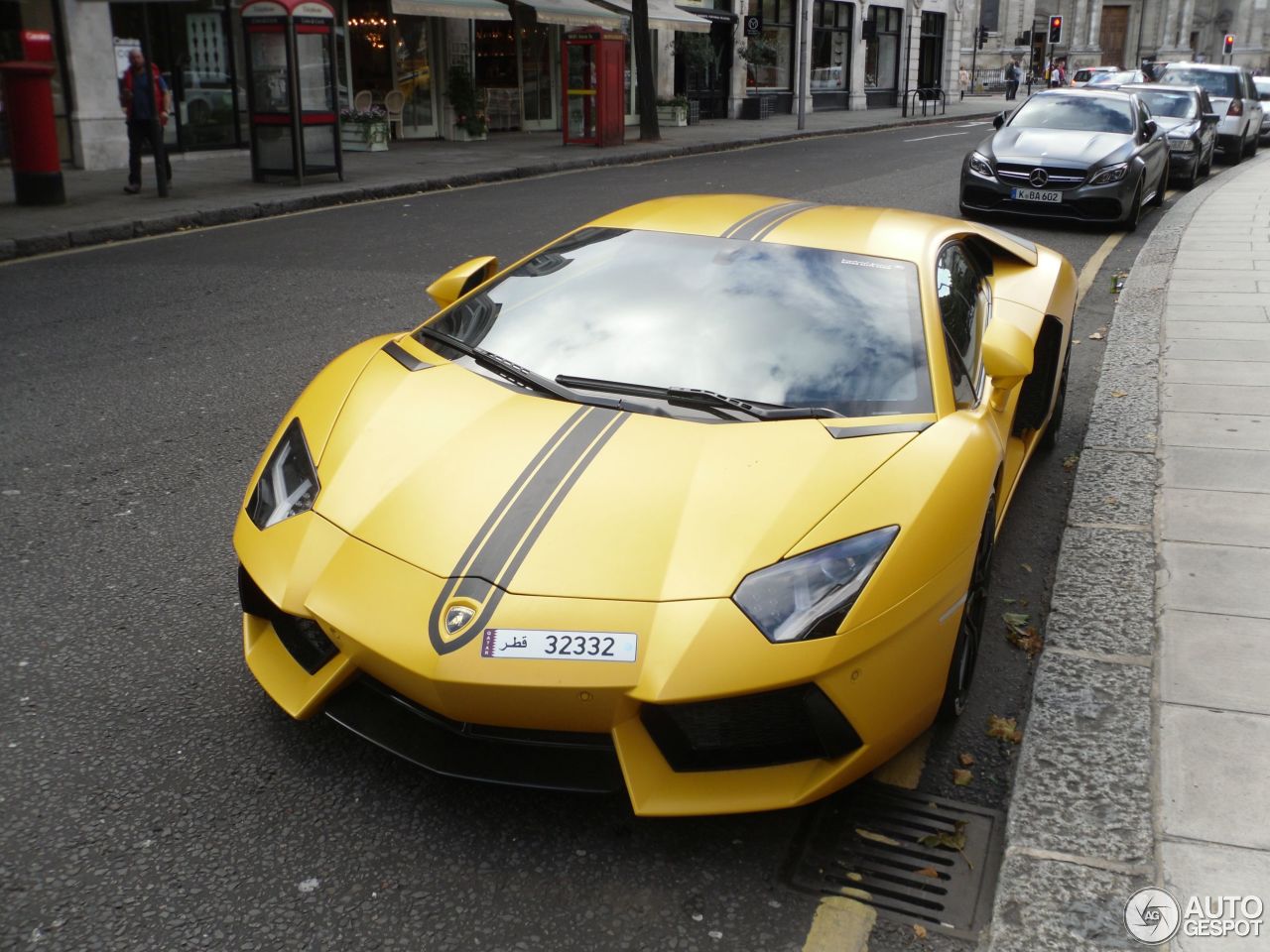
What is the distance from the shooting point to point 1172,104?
58.9ft

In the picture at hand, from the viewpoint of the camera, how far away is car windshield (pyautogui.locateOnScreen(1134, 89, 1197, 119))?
58.1 feet

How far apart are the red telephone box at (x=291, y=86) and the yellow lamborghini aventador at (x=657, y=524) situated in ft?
41.2

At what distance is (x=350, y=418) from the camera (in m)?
3.38

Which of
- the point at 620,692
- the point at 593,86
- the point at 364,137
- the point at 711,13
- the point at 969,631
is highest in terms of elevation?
the point at 711,13

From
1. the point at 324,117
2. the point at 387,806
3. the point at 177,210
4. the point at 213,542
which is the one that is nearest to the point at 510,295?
the point at 213,542

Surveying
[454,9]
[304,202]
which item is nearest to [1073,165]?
[304,202]

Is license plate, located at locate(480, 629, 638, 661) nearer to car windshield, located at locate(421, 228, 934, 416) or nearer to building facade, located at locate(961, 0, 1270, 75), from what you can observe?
car windshield, located at locate(421, 228, 934, 416)

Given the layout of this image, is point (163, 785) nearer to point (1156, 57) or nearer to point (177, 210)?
point (177, 210)

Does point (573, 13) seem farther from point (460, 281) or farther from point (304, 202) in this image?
point (460, 281)

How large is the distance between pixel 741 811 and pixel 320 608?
1.03 metres

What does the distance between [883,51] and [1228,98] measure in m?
21.7

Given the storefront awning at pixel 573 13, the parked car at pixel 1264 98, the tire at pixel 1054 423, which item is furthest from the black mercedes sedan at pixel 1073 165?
the parked car at pixel 1264 98

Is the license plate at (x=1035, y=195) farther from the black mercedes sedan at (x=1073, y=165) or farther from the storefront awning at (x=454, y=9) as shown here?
the storefront awning at (x=454, y=9)

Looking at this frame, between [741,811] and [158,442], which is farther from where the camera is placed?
[158,442]
